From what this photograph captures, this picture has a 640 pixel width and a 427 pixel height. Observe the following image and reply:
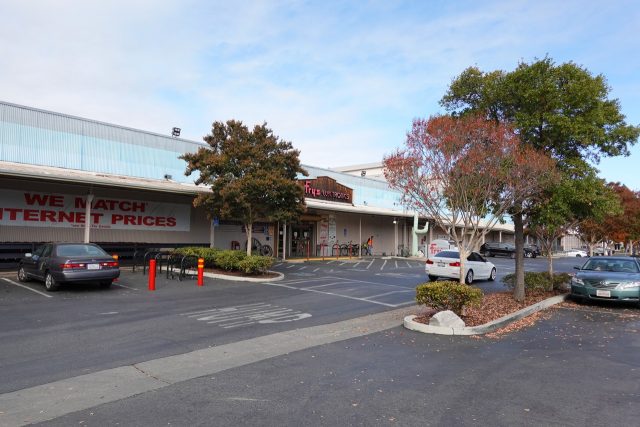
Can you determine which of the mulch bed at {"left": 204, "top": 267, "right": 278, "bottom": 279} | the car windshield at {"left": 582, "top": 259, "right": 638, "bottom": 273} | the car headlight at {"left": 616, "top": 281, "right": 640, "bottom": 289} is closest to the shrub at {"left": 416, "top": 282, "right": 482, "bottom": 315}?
the car headlight at {"left": 616, "top": 281, "right": 640, "bottom": 289}

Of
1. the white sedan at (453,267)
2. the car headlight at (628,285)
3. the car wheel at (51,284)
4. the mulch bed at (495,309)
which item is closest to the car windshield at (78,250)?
the car wheel at (51,284)

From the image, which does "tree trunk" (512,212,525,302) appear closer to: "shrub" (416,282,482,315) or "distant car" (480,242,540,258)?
"shrub" (416,282,482,315)

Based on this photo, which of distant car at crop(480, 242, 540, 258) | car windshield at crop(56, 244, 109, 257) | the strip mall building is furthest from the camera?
distant car at crop(480, 242, 540, 258)

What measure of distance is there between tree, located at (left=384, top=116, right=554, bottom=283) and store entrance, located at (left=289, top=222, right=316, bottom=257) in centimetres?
2026

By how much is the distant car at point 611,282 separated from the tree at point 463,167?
13.0 ft

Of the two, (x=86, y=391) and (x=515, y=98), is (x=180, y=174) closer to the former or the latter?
(x=515, y=98)

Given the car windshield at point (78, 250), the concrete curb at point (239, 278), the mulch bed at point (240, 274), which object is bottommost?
the concrete curb at point (239, 278)

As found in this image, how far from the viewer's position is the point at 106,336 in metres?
7.82

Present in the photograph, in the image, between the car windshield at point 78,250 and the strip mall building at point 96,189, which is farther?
the strip mall building at point 96,189

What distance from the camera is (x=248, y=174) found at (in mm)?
17750

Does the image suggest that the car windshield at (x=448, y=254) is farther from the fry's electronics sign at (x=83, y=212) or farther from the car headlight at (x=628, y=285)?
the fry's electronics sign at (x=83, y=212)

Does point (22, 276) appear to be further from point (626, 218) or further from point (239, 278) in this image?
point (626, 218)

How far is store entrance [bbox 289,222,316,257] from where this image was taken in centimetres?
3072

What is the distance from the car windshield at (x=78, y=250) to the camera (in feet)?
42.5
